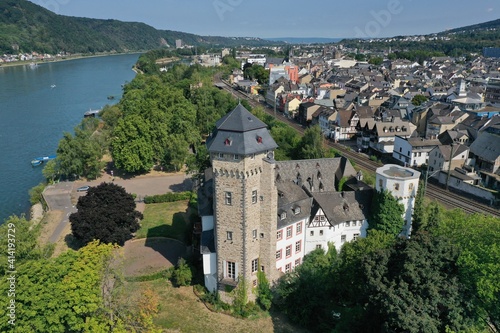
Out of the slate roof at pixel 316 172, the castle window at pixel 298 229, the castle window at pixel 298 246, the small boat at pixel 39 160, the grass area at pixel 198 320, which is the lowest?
the grass area at pixel 198 320

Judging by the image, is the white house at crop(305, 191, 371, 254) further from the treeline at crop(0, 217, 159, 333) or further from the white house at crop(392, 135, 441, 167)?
the white house at crop(392, 135, 441, 167)

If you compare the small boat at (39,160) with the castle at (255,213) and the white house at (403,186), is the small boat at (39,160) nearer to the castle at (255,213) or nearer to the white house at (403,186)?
the castle at (255,213)

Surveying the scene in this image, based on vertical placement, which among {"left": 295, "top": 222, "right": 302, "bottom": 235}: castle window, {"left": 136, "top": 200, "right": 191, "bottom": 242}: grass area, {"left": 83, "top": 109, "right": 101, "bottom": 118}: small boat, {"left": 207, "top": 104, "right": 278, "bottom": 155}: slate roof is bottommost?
{"left": 136, "top": 200, "right": 191, "bottom": 242}: grass area

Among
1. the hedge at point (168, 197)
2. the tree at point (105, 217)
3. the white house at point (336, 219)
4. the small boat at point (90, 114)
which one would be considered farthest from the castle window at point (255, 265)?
the small boat at point (90, 114)

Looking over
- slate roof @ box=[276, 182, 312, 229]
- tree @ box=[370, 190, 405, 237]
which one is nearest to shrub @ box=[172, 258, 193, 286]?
slate roof @ box=[276, 182, 312, 229]

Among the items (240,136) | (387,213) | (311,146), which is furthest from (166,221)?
(387,213)
